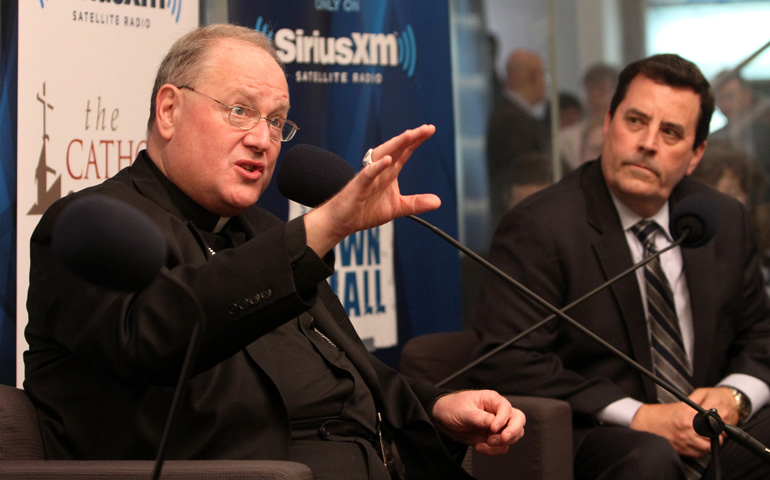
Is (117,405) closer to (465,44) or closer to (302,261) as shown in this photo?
(302,261)

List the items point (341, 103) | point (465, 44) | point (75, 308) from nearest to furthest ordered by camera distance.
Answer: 1. point (75, 308)
2. point (341, 103)
3. point (465, 44)

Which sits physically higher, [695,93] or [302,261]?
→ [695,93]

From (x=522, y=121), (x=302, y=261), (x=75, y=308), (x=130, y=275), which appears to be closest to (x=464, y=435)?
(x=302, y=261)

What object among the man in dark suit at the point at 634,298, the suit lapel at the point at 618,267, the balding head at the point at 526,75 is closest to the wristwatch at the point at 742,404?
the man in dark suit at the point at 634,298

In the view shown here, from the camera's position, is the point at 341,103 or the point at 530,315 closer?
the point at 530,315

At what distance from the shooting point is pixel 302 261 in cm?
148

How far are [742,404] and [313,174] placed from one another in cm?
157

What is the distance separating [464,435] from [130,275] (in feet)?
3.59

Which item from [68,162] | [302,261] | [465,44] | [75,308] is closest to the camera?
[302,261]

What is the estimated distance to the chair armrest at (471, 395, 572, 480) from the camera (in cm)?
224

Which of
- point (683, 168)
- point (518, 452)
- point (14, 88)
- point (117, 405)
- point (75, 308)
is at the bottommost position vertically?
point (518, 452)

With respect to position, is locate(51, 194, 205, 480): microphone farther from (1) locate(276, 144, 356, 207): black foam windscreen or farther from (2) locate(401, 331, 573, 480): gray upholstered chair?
(2) locate(401, 331, 573, 480): gray upholstered chair

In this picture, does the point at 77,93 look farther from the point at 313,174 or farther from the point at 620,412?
the point at 620,412

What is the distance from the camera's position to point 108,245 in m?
1.18
